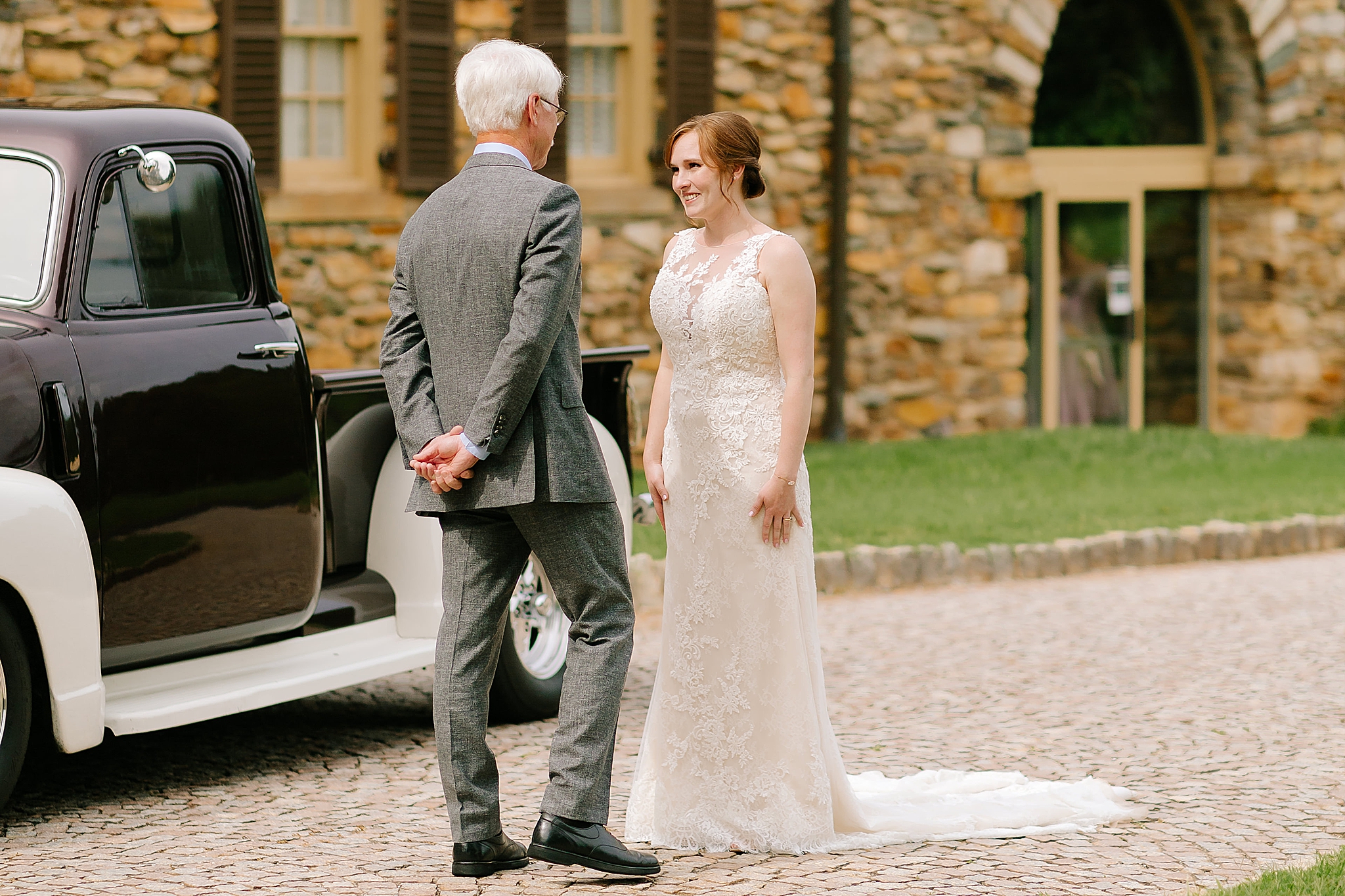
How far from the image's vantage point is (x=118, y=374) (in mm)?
4734

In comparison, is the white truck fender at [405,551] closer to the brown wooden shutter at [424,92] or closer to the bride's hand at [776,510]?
the bride's hand at [776,510]

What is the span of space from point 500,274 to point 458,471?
0.44m

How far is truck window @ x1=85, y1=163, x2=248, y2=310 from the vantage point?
4926mm

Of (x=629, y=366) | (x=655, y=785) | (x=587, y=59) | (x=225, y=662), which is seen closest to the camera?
(x=655, y=785)

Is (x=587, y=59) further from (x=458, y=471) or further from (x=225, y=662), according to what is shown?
(x=458, y=471)

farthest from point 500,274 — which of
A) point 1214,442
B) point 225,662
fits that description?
point 1214,442

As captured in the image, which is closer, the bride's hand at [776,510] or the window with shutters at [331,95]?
the bride's hand at [776,510]

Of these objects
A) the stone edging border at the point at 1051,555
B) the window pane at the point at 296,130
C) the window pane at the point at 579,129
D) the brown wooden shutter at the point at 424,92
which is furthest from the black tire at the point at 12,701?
the window pane at the point at 579,129

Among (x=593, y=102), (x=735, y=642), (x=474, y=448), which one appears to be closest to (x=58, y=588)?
(x=474, y=448)

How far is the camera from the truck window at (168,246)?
4.93 meters

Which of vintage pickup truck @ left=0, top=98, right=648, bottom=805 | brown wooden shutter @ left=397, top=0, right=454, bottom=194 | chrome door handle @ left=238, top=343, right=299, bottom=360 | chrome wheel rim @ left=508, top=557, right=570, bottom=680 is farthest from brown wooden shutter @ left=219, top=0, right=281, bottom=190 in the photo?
chrome door handle @ left=238, top=343, right=299, bottom=360

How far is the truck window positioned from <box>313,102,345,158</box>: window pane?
709 centimetres

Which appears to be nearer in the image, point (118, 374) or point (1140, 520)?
point (118, 374)

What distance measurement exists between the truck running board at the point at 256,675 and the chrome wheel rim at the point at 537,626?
419 millimetres
